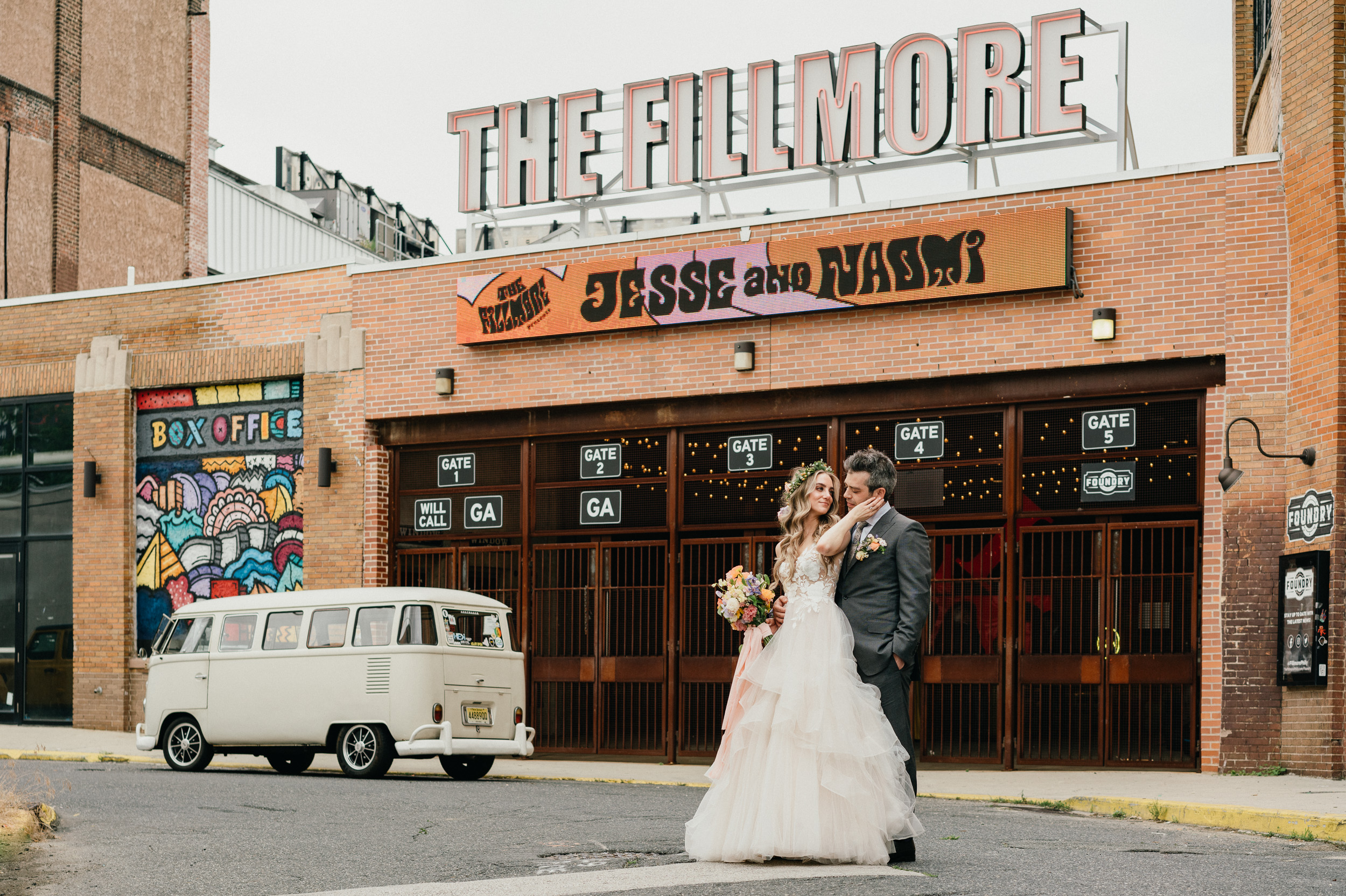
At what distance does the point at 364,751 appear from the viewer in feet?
45.9

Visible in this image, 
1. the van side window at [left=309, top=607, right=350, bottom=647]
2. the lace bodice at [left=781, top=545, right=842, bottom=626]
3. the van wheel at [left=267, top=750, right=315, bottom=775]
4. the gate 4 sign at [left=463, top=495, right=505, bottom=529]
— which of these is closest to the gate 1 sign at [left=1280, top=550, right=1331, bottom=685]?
the lace bodice at [left=781, top=545, right=842, bottom=626]

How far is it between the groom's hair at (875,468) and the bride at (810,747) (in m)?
0.09

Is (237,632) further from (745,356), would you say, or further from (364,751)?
(745,356)

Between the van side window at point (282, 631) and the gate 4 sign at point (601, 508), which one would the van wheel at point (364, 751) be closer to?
the van side window at point (282, 631)

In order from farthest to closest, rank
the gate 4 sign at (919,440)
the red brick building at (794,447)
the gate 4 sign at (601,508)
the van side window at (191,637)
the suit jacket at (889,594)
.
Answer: the gate 4 sign at (601,508), the gate 4 sign at (919,440), the van side window at (191,637), the red brick building at (794,447), the suit jacket at (889,594)

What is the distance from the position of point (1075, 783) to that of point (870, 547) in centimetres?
686

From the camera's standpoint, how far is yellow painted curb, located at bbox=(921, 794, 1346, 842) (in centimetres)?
959

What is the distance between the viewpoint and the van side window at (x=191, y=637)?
1518 cm

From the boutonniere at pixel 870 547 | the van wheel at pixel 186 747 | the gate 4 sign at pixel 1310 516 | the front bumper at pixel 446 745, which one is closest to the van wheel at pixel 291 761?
the van wheel at pixel 186 747

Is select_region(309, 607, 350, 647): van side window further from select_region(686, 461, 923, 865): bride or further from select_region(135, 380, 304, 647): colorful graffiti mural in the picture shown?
select_region(686, 461, 923, 865): bride

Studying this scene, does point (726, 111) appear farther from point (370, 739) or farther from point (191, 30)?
point (191, 30)

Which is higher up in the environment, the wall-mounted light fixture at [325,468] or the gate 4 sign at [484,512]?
the wall-mounted light fixture at [325,468]

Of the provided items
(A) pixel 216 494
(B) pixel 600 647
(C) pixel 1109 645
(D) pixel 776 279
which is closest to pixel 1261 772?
(C) pixel 1109 645

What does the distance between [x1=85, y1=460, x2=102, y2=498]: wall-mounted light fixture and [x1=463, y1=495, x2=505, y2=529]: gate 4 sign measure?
5.61m
